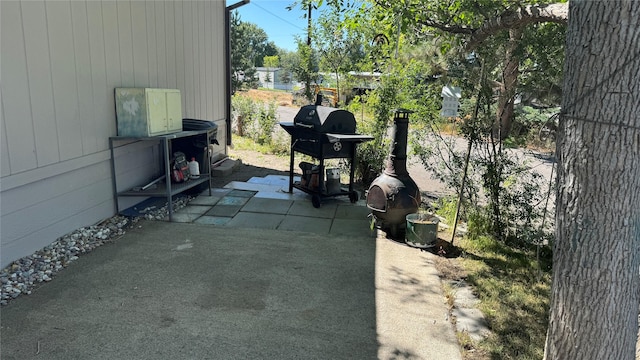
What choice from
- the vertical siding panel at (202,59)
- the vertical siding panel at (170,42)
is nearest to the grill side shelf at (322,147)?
the vertical siding panel at (170,42)

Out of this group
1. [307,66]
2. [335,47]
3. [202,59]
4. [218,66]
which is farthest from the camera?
[307,66]

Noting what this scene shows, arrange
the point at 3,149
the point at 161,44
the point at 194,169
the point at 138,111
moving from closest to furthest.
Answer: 1. the point at 3,149
2. the point at 138,111
3. the point at 161,44
4. the point at 194,169

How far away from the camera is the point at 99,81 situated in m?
4.13

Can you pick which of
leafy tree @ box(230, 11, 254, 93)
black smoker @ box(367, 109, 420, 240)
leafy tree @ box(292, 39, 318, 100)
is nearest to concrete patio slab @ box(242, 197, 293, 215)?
black smoker @ box(367, 109, 420, 240)

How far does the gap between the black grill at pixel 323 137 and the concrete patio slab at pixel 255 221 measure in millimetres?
656

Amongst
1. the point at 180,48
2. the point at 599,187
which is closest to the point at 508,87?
the point at 599,187

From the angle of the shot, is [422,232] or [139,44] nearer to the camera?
[422,232]

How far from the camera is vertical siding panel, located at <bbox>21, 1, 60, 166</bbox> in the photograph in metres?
3.30

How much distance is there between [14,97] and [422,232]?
11.4 feet

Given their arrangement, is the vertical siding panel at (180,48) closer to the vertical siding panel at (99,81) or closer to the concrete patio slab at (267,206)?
the vertical siding panel at (99,81)

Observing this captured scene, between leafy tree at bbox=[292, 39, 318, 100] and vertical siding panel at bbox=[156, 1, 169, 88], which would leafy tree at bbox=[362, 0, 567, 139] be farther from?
leafy tree at bbox=[292, 39, 318, 100]

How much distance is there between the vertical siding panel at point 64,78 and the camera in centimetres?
353

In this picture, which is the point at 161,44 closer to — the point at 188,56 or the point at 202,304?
the point at 188,56

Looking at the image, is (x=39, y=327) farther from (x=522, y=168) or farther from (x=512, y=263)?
(x=522, y=168)
